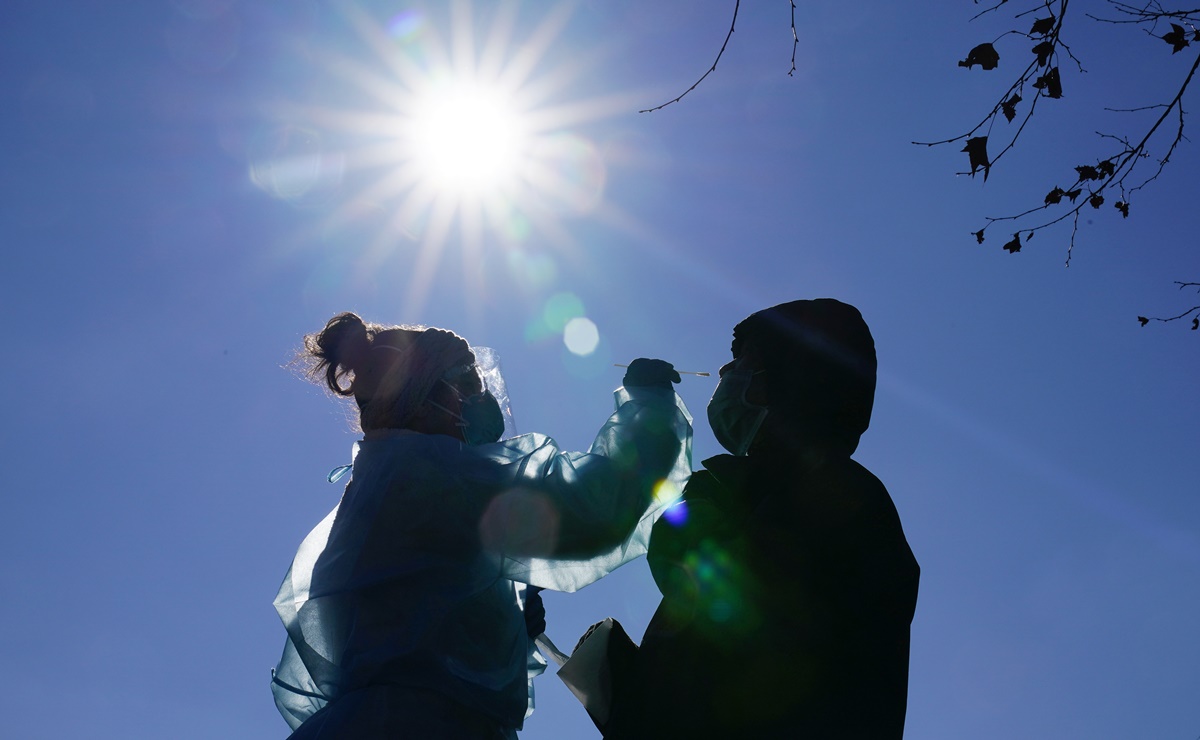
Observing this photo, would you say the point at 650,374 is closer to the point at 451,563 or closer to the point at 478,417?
the point at 478,417

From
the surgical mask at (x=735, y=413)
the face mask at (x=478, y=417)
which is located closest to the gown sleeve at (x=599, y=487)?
the surgical mask at (x=735, y=413)

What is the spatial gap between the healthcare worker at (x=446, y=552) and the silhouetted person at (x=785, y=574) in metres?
0.28

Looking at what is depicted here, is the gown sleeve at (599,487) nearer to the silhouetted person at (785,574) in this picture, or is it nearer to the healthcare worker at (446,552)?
the healthcare worker at (446,552)

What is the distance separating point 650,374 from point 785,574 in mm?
1099

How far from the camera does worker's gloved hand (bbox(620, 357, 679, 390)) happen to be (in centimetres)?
353

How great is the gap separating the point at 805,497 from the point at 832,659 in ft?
1.70

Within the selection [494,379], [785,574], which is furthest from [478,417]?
[785,574]

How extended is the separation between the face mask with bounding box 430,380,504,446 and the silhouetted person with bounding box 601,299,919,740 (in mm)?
979

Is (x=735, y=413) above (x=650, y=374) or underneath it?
Answer: underneath

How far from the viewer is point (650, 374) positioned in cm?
354

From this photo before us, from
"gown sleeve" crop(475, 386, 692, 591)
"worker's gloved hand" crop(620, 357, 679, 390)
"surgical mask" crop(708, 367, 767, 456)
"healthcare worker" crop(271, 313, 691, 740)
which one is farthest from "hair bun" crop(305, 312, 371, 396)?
"surgical mask" crop(708, 367, 767, 456)

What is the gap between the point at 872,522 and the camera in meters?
2.74

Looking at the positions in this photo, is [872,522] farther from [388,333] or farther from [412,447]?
[388,333]

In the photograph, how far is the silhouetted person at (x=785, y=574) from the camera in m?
2.55
